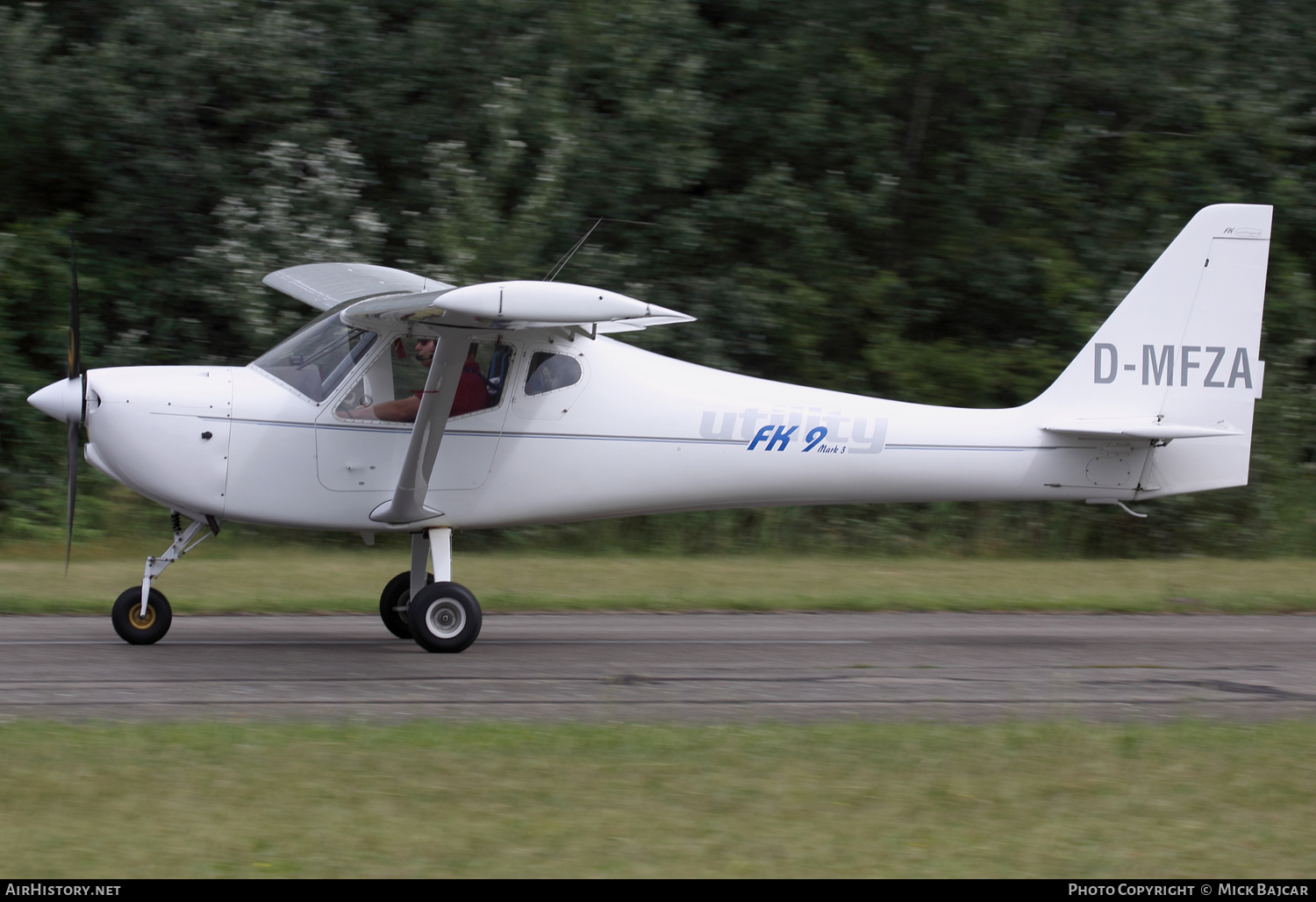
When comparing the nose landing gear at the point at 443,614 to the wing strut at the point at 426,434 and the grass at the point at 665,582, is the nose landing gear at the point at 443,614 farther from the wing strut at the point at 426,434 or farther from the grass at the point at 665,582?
the grass at the point at 665,582

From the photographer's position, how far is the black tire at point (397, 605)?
9227 millimetres

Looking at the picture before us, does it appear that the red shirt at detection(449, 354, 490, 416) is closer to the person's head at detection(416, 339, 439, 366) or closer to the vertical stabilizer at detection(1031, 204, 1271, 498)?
the person's head at detection(416, 339, 439, 366)

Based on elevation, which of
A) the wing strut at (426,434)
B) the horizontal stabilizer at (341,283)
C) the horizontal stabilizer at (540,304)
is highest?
the horizontal stabilizer at (341,283)

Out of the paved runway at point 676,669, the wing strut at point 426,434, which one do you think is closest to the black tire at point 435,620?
the paved runway at point 676,669

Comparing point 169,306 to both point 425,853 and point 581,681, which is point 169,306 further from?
point 425,853

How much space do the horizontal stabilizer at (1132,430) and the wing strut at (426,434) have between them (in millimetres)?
4256

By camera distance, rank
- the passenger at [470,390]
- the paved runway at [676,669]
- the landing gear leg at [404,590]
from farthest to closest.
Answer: the landing gear leg at [404,590] < the passenger at [470,390] < the paved runway at [676,669]

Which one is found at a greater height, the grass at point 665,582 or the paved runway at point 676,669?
the grass at point 665,582

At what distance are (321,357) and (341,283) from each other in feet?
4.17

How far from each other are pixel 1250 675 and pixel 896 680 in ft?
A: 7.69

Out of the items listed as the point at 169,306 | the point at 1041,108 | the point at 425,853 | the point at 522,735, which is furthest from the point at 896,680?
the point at 1041,108

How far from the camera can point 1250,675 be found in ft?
27.1

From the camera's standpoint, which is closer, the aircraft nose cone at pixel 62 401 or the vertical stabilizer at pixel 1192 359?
the aircraft nose cone at pixel 62 401

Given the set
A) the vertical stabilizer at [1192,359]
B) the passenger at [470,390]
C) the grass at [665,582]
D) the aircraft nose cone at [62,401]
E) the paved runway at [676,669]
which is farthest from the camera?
the grass at [665,582]
